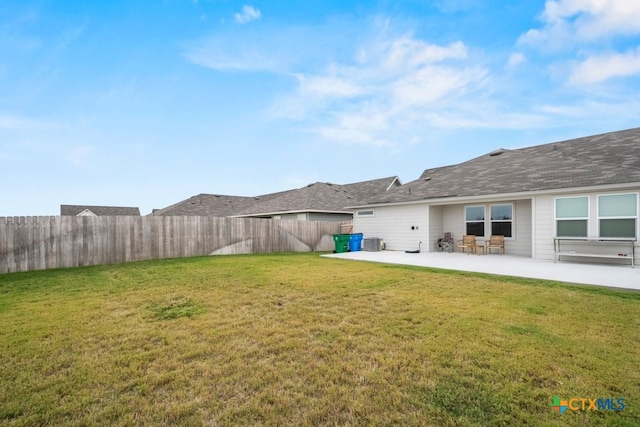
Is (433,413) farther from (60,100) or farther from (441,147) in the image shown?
(441,147)

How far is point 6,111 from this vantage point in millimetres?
12289

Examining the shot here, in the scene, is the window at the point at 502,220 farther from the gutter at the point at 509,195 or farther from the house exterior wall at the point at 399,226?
the house exterior wall at the point at 399,226

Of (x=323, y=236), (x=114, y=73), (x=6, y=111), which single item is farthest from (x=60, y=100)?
(x=323, y=236)

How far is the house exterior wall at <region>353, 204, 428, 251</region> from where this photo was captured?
1433 cm

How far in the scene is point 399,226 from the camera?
15.3 meters

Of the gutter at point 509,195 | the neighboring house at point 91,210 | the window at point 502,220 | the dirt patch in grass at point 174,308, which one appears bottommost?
the dirt patch in grass at point 174,308

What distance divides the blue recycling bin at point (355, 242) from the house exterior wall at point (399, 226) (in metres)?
1.04

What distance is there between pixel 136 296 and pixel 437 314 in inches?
222

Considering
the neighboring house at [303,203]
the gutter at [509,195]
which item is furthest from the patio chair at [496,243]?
the neighboring house at [303,203]

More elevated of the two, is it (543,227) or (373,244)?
(543,227)

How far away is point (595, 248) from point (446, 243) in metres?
5.37

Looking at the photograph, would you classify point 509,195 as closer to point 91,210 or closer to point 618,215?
point 618,215

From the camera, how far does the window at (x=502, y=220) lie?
12.5 metres

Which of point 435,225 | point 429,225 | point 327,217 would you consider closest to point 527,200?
point 435,225
